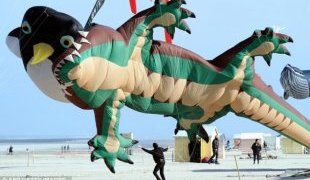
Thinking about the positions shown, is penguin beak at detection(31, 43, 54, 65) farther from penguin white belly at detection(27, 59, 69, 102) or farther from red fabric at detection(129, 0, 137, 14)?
red fabric at detection(129, 0, 137, 14)

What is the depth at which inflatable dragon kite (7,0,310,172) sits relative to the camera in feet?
33.0

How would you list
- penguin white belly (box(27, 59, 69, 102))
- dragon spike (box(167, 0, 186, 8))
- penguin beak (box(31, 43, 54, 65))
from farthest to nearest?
dragon spike (box(167, 0, 186, 8)), penguin white belly (box(27, 59, 69, 102)), penguin beak (box(31, 43, 54, 65))

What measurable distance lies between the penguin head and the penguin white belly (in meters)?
0.12

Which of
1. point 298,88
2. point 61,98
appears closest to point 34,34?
point 61,98

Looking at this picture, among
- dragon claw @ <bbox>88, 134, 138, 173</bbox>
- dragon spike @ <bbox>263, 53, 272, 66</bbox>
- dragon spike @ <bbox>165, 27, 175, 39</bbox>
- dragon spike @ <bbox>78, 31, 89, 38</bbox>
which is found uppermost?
dragon spike @ <bbox>165, 27, 175, 39</bbox>

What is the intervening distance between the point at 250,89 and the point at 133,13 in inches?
121

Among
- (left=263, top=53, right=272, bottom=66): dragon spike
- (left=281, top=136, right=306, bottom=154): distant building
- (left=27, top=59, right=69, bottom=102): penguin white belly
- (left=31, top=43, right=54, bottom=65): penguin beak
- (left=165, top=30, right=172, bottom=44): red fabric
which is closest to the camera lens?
(left=31, top=43, right=54, bottom=65): penguin beak

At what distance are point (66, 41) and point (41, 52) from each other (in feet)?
1.63

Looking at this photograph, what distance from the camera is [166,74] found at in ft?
38.3

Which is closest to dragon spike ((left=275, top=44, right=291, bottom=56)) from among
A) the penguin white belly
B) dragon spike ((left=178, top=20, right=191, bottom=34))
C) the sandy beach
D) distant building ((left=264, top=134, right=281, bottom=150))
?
dragon spike ((left=178, top=20, right=191, bottom=34))

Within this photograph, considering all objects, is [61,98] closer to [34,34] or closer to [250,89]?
[34,34]

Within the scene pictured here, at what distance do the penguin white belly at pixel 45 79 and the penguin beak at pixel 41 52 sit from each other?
0.13 m

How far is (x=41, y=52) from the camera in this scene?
396 inches

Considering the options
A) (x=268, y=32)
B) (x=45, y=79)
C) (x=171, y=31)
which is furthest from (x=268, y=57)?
(x=45, y=79)
